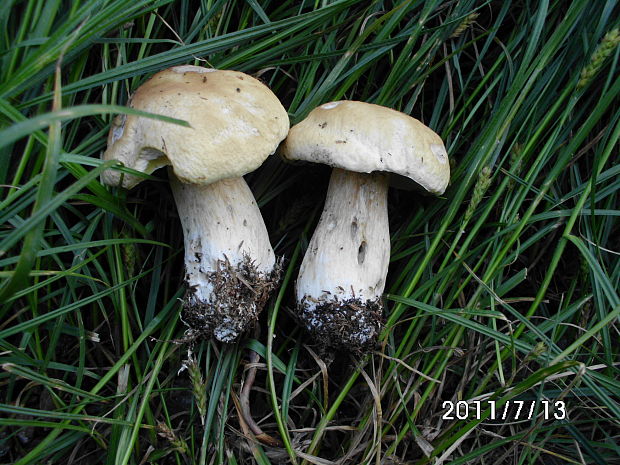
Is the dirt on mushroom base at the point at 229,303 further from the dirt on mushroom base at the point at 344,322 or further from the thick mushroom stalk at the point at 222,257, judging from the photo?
the dirt on mushroom base at the point at 344,322

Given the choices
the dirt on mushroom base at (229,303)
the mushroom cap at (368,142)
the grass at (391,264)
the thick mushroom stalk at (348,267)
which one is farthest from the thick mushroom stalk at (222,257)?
the mushroom cap at (368,142)

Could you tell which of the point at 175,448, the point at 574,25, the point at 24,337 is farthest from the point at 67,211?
the point at 574,25

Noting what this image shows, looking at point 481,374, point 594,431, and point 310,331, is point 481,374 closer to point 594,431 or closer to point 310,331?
point 594,431

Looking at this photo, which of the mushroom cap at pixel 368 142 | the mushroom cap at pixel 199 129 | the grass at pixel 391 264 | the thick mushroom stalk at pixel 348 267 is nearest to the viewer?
the mushroom cap at pixel 199 129

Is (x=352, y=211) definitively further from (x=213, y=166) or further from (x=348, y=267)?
(x=213, y=166)

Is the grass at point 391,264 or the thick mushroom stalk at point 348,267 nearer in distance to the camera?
the grass at point 391,264

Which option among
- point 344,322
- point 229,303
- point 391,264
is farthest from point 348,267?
point 229,303
